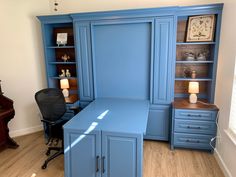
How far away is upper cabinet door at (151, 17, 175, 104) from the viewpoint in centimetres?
279

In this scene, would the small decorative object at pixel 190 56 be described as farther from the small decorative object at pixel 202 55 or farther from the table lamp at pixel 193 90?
the table lamp at pixel 193 90

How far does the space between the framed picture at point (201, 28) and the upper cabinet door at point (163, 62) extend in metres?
0.38

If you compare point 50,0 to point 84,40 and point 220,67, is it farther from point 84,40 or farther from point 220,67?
point 220,67

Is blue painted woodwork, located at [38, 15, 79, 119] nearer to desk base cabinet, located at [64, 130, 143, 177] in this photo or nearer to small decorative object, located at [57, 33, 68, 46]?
small decorative object, located at [57, 33, 68, 46]

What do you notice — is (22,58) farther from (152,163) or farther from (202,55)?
(202,55)

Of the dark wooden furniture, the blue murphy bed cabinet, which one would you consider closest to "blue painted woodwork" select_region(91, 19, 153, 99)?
the blue murphy bed cabinet

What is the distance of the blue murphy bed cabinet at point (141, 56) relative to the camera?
2.81 meters

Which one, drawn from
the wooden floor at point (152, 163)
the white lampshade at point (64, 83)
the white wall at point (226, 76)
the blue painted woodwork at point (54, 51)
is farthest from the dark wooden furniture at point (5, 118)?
the white wall at point (226, 76)

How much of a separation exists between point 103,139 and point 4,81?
7.98 ft

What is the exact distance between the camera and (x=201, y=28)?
9.41ft

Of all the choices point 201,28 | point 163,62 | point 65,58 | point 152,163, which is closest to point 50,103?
point 65,58

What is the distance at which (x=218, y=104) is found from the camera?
2.69 metres

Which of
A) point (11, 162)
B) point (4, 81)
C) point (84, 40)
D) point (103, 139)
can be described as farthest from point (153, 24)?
point (11, 162)

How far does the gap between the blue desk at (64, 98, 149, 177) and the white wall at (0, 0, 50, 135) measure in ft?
6.06
